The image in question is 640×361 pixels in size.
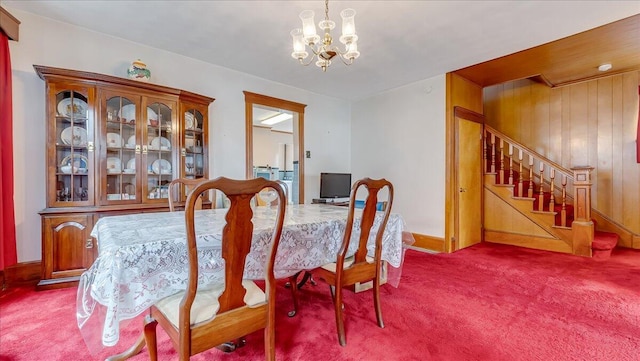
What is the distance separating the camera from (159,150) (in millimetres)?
3059

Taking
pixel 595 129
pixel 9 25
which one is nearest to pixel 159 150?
pixel 9 25

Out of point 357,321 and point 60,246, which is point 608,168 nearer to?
point 357,321

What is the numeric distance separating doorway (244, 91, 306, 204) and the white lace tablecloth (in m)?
2.28

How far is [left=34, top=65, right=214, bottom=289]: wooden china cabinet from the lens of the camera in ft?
8.25

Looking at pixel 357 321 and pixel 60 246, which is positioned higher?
pixel 60 246

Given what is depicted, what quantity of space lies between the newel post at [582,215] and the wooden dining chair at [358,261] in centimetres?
343

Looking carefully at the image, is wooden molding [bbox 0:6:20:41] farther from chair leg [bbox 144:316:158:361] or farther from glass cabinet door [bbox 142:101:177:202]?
chair leg [bbox 144:316:158:361]

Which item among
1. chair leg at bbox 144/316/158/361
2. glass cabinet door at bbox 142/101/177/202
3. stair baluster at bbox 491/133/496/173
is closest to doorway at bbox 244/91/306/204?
glass cabinet door at bbox 142/101/177/202

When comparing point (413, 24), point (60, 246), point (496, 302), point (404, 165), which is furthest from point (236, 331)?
point (404, 165)

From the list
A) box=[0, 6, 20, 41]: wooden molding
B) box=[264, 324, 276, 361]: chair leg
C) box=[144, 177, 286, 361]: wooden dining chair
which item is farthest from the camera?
box=[0, 6, 20, 41]: wooden molding

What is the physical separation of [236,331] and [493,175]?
464cm

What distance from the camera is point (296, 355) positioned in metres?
1.59

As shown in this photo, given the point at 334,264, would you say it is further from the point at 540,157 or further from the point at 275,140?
the point at 275,140

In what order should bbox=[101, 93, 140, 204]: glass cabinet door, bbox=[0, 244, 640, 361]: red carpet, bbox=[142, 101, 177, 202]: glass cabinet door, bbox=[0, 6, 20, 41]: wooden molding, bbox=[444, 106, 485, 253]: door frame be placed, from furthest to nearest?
bbox=[444, 106, 485, 253]: door frame
bbox=[142, 101, 177, 202]: glass cabinet door
bbox=[101, 93, 140, 204]: glass cabinet door
bbox=[0, 6, 20, 41]: wooden molding
bbox=[0, 244, 640, 361]: red carpet
